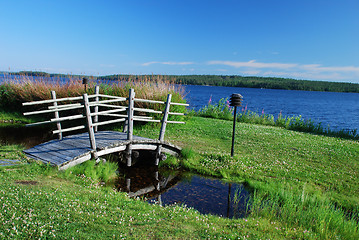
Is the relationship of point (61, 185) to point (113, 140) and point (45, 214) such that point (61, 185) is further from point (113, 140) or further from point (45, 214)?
point (113, 140)

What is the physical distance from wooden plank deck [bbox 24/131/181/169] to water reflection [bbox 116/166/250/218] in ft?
3.41

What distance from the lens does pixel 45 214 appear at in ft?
17.1

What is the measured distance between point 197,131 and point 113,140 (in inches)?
261

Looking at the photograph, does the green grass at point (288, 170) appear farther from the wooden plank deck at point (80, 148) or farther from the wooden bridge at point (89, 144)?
the wooden bridge at point (89, 144)

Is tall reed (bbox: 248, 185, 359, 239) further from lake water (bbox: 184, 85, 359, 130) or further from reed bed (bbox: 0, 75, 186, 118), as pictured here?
lake water (bbox: 184, 85, 359, 130)

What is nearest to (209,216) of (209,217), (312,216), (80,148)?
(209,217)

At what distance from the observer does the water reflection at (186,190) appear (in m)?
7.54

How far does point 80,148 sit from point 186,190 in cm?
396

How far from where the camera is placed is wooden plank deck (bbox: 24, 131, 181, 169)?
8516 mm

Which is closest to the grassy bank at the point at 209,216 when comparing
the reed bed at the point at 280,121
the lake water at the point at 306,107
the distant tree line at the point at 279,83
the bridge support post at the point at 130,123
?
the bridge support post at the point at 130,123

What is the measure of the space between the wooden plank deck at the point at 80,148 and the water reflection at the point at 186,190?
1.04m

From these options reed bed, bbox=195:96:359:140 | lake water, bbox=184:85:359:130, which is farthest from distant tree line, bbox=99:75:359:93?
reed bed, bbox=195:96:359:140

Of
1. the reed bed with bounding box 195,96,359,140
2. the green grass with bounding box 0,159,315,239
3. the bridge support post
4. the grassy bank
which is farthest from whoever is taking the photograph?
the reed bed with bounding box 195,96,359,140

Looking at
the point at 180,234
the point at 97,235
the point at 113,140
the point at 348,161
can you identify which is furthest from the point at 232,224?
the point at 348,161
